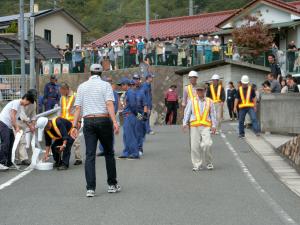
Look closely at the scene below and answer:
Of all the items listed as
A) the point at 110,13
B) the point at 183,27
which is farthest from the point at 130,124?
the point at 110,13

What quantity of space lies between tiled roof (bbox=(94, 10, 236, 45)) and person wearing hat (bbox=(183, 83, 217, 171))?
1230 inches

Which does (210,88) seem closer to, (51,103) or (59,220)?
(51,103)

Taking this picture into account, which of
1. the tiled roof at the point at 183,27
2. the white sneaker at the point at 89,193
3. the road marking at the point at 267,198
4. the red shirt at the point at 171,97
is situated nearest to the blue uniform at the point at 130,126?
the road marking at the point at 267,198

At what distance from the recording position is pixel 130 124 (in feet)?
52.4

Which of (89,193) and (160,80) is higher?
(160,80)

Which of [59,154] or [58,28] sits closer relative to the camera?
[59,154]

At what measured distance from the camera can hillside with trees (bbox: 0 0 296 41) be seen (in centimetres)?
7338

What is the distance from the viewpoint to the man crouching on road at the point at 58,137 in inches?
542

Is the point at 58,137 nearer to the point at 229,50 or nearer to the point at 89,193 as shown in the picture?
the point at 89,193

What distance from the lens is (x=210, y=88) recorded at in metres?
21.5

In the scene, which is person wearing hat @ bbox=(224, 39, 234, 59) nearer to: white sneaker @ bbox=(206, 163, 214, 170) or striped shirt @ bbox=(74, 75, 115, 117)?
white sneaker @ bbox=(206, 163, 214, 170)

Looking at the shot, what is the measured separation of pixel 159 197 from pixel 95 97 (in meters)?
1.80

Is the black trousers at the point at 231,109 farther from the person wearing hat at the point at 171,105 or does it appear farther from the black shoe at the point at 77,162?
the black shoe at the point at 77,162

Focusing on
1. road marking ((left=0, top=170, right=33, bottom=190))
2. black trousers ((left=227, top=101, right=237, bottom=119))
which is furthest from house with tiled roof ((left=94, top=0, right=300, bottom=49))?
road marking ((left=0, top=170, right=33, bottom=190))
